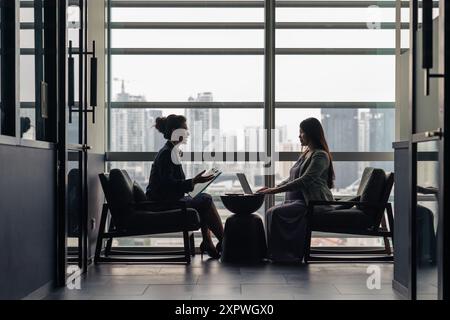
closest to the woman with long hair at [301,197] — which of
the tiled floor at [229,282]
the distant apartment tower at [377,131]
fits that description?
the tiled floor at [229,282]

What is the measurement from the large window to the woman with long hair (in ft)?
2.56

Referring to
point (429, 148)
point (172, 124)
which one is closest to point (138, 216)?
point (172, 124)

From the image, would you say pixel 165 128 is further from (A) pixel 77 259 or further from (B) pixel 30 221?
(B) pixel 30 221

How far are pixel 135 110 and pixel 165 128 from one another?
768 millimetres

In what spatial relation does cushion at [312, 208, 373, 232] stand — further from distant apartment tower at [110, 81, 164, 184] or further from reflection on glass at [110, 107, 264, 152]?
distant apartment tower at [110, 81, 164, 184]

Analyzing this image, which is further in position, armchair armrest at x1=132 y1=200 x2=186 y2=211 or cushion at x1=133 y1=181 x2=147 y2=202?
cushion at x1=133 y1=181 x2=147 y2=202

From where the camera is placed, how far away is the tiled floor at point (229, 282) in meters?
4.03

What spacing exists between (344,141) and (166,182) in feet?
6.65

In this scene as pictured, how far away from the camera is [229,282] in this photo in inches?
178

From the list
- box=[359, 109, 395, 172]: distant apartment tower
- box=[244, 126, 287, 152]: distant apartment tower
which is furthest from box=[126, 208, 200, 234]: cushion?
box=[359, 109, 395, 172]: distant apartment tower

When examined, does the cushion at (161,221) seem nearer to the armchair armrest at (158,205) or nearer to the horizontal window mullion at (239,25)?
the armchair armrest at (158,205)

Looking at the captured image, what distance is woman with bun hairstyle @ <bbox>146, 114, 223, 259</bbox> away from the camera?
18.3 feet

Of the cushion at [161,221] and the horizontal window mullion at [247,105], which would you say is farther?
the horizontal window mullion at [247,105]
